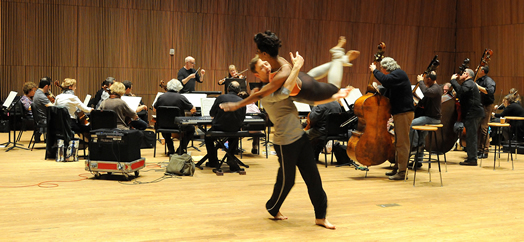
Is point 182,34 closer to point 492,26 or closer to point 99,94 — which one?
point 99,94

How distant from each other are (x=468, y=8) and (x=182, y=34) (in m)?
7.96

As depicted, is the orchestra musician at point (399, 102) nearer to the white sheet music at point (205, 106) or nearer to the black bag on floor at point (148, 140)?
the white sheet music at point (205, 106)

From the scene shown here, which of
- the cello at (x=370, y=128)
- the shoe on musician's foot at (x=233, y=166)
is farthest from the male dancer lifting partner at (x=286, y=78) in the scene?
the shoe on musician's foot at (x=233, y=166)

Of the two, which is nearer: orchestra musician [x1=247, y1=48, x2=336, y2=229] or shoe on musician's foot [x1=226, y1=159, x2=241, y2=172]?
orchestra musician [x1=247, y1=48, x2=336, y2=229]

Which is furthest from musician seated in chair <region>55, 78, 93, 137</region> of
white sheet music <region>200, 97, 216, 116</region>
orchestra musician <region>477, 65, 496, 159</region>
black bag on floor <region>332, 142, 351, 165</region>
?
orchestra musician <region>477, 65, 496, 159</region>

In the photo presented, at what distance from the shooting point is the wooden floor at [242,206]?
3.64m

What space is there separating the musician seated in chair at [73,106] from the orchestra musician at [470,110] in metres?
5.35

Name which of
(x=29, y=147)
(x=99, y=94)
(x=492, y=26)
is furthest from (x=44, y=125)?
(x=492, y=26)

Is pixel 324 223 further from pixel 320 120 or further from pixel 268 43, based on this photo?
pixel 320 120

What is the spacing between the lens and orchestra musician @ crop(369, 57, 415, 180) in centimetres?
561

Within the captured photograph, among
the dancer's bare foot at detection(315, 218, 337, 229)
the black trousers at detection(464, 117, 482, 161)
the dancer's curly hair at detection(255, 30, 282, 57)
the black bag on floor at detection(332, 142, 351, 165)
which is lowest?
the dancer's bare foot at detection(315, 218, 337, 229)

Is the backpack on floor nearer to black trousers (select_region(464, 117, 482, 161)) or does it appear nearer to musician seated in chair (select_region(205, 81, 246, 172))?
musician seated in chair (select_region(205, 81, 246, 172))

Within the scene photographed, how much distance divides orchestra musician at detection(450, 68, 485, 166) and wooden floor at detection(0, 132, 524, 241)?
0.62m

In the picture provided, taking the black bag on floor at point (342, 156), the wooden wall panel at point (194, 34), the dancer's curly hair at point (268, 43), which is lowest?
the black bag on floor at point (342, 156)
